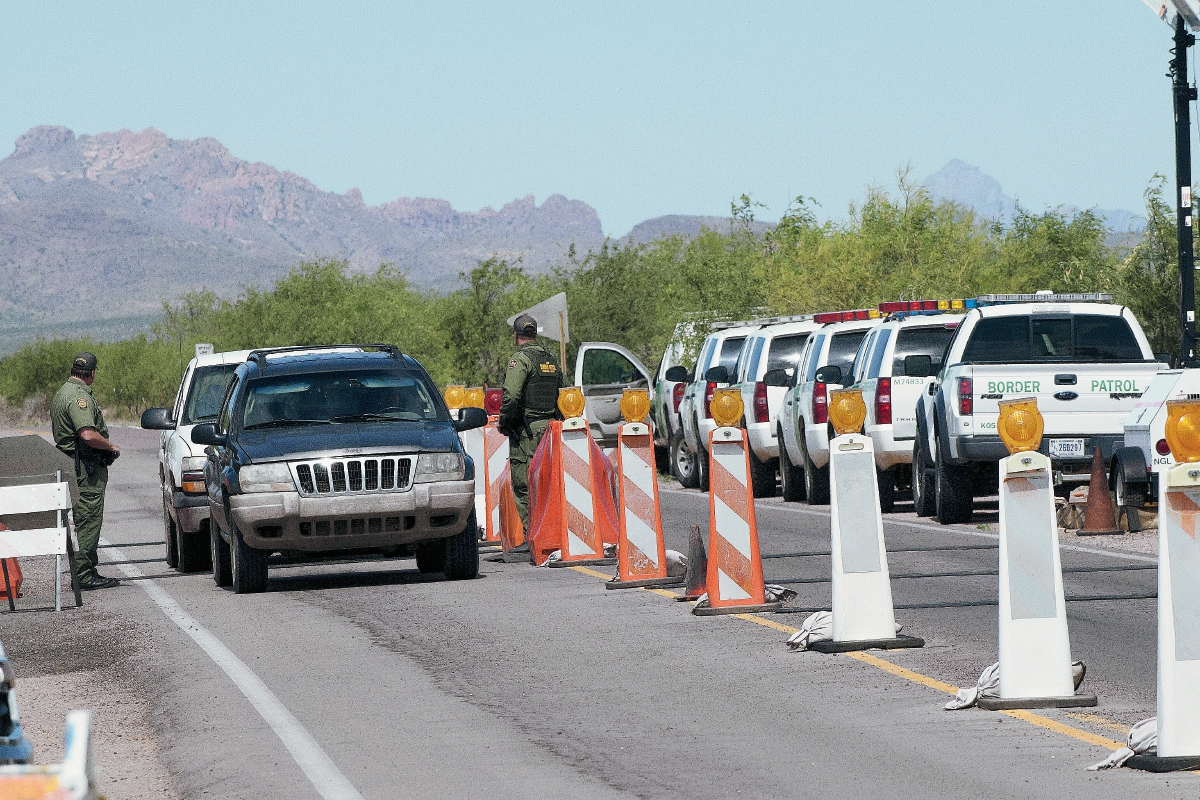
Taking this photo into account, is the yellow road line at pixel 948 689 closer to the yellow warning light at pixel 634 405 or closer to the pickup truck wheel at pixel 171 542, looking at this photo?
the yellow warning light at pixel 634 405

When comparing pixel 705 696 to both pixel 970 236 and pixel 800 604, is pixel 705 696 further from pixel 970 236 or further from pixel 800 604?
pixel 970 236

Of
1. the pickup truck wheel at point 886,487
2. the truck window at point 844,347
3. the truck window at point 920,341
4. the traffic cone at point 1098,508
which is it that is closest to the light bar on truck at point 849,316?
the truck window at point 844,347

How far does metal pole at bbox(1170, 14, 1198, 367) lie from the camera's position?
25.9 m

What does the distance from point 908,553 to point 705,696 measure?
22.8 ft

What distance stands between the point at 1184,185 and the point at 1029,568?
1971 centimetres


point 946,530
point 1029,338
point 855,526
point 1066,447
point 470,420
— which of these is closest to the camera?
point 855,526

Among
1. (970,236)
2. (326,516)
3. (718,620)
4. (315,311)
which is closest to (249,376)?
(326,516)

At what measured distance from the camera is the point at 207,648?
11102mm

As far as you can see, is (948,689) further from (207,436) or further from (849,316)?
(849,316)

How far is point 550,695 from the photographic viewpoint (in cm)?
905

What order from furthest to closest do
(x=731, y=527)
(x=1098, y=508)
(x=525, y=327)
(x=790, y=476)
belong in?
(x=790, y=476) → (x=1098, y=508) → (x=525, y=327) → (x=731, y=527)

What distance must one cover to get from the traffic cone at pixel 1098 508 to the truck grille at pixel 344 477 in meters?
6.72

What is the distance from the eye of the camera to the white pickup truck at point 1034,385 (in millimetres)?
17359

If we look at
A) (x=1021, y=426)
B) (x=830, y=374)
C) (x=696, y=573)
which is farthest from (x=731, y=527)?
(x=830, y=374)
